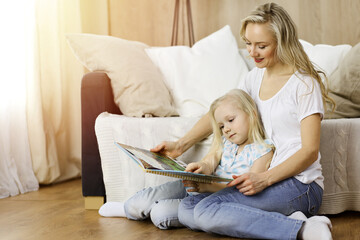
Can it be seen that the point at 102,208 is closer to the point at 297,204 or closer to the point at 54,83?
the point at 297,204

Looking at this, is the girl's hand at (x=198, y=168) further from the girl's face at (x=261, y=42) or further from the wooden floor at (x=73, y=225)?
the girl's face at (x=261, y=42)

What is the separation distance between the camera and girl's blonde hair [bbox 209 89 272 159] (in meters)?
1.49

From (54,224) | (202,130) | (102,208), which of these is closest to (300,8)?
(202,130)

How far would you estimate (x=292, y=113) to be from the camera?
1.42 meters

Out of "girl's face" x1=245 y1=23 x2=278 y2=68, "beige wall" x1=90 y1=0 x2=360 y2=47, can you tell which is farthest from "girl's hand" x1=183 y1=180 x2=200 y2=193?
"beige wall" x1=90 y1=0 x2=360 y2=47

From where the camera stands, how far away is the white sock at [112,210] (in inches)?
67.6

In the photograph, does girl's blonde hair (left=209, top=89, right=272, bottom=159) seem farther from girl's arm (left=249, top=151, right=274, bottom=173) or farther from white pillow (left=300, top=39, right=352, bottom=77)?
white pillow (left=300, top=39, right=352, bottom=77)

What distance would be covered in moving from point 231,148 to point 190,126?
0.25 metres

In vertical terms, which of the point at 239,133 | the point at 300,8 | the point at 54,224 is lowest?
the point at 54,224

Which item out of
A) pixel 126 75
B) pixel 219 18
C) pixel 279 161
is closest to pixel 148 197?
pixel 279 161

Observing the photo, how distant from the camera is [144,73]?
6.77ft

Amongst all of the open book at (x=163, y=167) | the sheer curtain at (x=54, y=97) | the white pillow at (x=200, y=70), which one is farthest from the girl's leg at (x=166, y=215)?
the sheer curtain at (x=54, y=97)

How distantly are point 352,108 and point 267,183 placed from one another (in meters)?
0.62

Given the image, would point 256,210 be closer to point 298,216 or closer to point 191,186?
point 298,216
